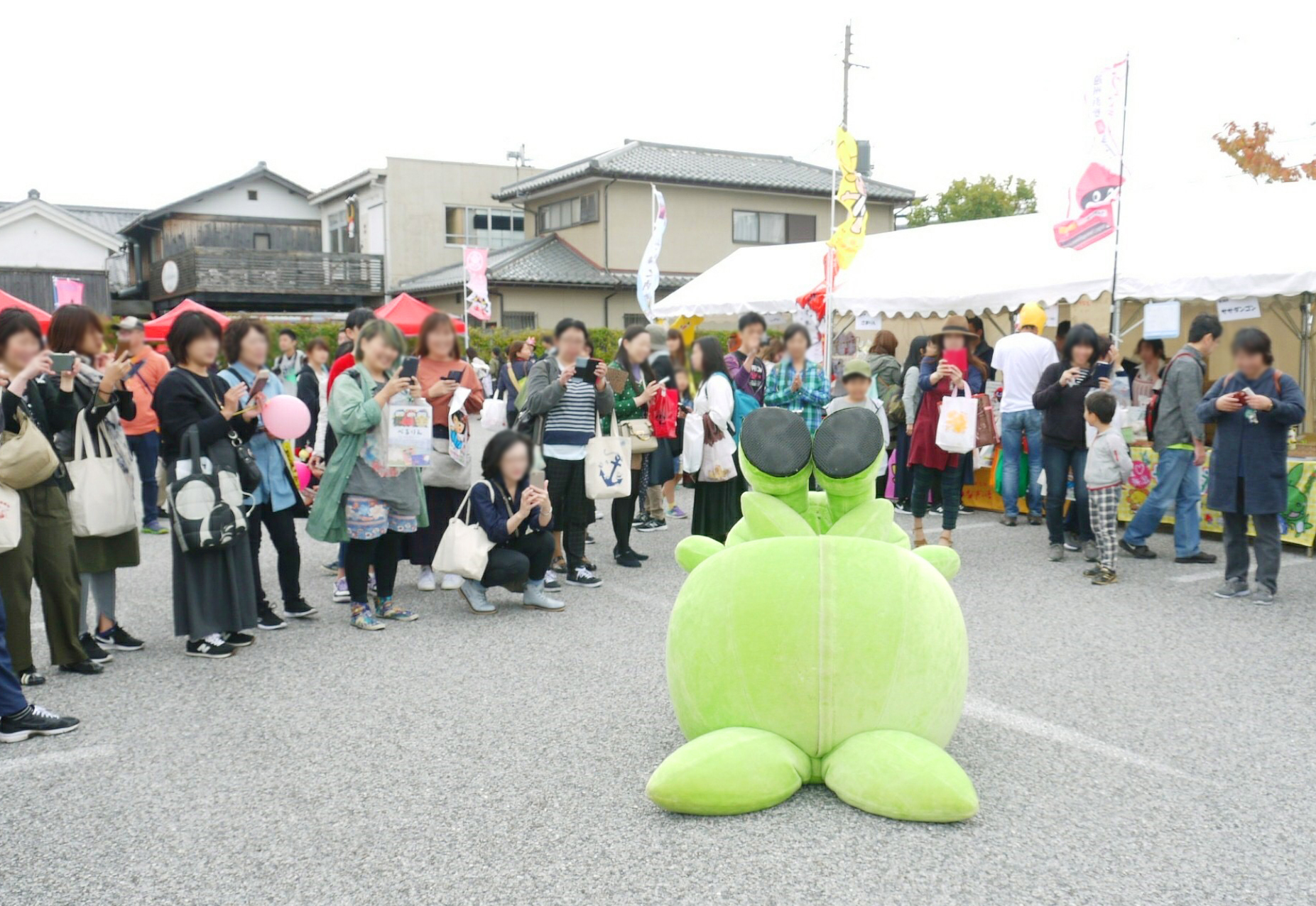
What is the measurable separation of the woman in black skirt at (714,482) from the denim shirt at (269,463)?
280cm

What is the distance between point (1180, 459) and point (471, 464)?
5351mm

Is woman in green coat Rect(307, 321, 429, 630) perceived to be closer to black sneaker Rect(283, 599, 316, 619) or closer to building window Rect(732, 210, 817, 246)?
black sneaker Rect(283, 599, 316, 619)

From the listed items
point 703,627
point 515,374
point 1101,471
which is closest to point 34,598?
point 703,627

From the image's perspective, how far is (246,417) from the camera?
500 centimetres

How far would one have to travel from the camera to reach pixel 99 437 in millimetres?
4680

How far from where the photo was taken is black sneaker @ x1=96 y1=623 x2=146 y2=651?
504 cm

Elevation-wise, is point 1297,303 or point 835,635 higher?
point 1297,303

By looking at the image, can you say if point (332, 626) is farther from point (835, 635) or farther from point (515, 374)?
point (515, 374)

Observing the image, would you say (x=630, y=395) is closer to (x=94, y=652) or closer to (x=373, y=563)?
(x=373, y=563)

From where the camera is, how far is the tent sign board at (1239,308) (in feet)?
27.0

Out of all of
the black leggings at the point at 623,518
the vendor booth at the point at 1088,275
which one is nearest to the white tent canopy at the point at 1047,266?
the vendor booth at the point at 1088,275

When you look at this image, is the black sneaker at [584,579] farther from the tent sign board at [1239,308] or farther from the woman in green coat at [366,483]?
the tent sign board at [1239,308]

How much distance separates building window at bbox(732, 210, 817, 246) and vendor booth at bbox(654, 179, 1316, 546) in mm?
13318

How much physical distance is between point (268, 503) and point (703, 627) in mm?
3134
